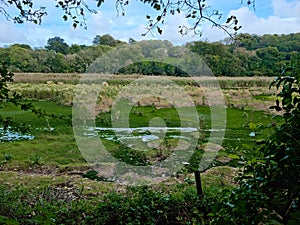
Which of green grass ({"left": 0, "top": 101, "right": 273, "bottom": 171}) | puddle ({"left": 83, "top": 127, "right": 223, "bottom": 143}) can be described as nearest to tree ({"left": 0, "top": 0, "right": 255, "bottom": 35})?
green grass ({"left": 0, "top": 101, "right": 273, "bottom": 171})

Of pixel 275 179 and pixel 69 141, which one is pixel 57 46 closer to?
pixel 69 141

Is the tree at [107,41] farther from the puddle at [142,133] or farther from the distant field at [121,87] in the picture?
the puddle at [142,133]

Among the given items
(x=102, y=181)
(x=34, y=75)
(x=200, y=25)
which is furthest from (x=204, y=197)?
(x=34, y=75)

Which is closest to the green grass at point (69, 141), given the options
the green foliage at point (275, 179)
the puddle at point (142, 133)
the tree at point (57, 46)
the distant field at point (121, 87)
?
the puddle at point (142, 133)

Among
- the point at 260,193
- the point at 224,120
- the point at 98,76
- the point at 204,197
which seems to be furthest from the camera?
the point at 98,76

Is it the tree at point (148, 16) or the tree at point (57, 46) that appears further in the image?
the tree at point (57, 46)

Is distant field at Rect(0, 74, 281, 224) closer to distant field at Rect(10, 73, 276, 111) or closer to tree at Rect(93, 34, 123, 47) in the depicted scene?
distant field at Rect(10, 73, 276, 111)

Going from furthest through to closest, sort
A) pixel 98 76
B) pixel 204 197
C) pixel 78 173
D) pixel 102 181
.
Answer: pixel 98 76 < pixel 78 173 < pixel 102 181 < pixel 204 197

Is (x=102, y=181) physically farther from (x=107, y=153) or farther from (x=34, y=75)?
(x=34, y=75)

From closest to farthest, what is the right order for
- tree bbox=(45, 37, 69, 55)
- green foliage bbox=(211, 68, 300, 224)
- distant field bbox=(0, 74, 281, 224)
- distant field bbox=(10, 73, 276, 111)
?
green foliage bbox=(211, 68, 300, 224) → distant field bbox=(0, 74, 281, 224) → distant field bbox=(10, 73, 276, 111) → tree bbox=(45, 37, 69, 55)

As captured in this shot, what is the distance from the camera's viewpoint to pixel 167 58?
25.6 feet

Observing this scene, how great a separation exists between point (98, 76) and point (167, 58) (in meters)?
3.05

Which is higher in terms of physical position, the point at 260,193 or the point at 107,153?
the point at 260,193

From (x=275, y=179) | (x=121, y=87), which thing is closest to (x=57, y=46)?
(x=121, y=87)
